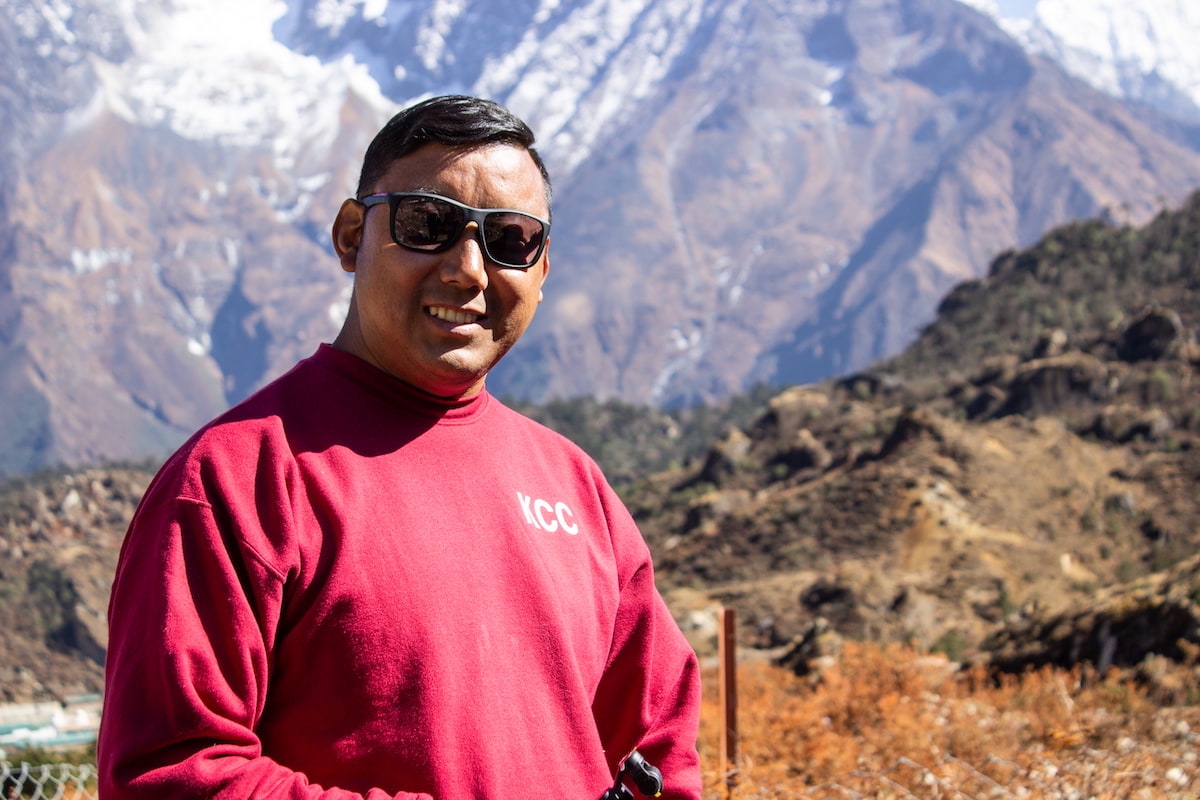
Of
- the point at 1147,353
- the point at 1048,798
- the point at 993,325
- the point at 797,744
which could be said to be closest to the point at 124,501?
the point at 993,325

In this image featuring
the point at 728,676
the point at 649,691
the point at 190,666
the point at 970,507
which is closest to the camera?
the point at 190,666

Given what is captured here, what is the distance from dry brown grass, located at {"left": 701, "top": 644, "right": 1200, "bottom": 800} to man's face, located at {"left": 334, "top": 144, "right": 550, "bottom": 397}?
10.3 ft

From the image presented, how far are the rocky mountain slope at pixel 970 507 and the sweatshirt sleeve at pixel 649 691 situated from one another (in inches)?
318

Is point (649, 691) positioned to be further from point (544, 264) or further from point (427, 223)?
point (427, 223)

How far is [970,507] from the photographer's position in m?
24.7

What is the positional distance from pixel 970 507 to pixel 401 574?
24050mm

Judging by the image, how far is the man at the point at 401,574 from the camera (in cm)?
178

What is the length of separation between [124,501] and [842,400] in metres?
30.3

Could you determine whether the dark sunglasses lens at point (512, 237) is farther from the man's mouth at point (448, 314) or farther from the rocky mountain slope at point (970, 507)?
the rocky mountain slope at point (970, 507)

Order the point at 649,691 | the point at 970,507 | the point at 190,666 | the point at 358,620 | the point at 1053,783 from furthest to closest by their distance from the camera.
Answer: the point at 970,507 < the point at 1053,783 < the point at 649,691 < the point at 358,620 < the point at 190,666

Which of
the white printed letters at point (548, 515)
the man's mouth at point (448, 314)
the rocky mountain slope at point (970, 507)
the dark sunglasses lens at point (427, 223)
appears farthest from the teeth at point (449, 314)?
the rocky mountain slope at point (970, 507)

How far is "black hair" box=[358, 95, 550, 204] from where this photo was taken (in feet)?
6.94

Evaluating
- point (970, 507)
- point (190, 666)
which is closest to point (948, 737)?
point (190, 666)

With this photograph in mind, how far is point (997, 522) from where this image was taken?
23906 millimetres
